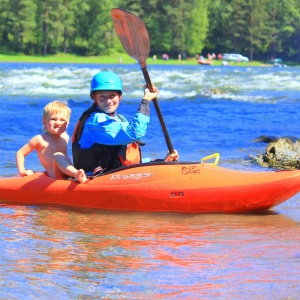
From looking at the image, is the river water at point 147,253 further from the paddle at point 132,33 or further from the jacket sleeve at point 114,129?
the paddle at point 132,33

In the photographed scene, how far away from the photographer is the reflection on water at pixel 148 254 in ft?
10.8

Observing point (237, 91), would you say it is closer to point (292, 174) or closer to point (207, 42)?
point (292, 174)

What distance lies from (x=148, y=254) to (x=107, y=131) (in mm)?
1442

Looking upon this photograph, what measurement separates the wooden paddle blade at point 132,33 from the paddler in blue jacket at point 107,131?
67 centimetres

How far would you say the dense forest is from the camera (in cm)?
5831

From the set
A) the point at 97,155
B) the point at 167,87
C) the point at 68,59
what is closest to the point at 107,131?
the point at 97,155

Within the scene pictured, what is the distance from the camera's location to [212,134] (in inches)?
423

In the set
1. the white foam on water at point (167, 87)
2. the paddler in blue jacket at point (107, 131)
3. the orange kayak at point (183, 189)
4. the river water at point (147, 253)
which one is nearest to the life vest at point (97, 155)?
the paddler in blue jacket at point (107, 131)

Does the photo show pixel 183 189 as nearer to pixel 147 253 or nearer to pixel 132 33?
pixel 147 253

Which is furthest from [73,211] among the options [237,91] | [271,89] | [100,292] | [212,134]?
[271,89]

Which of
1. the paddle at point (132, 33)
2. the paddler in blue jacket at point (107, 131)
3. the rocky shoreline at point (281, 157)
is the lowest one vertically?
the rocky shoreline at point (281, 157)

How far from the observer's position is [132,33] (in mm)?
5977

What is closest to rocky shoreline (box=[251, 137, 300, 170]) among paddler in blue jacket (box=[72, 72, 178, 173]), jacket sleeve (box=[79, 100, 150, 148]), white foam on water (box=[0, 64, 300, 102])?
paddler in blue jacket (box=[72, 72, 178, 173])

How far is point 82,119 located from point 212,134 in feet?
18.4
